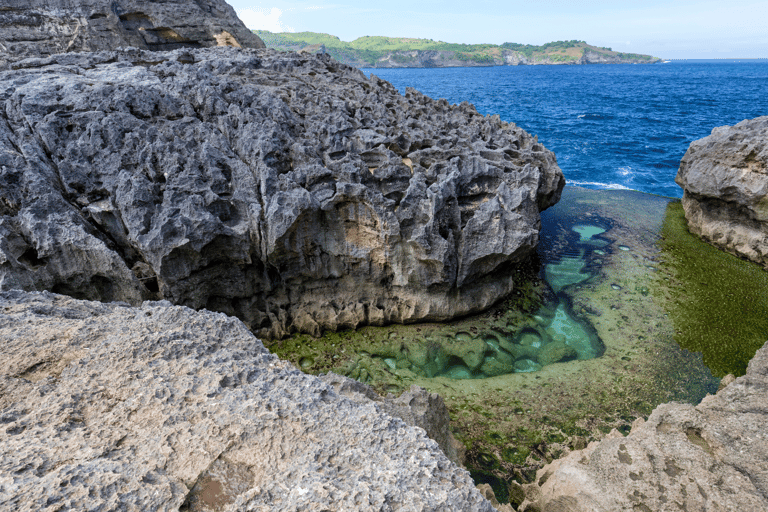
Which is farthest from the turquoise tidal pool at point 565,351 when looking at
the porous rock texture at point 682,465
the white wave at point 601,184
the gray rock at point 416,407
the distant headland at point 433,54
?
the distant headland at point 433,54

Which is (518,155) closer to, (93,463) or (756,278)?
(756,278)

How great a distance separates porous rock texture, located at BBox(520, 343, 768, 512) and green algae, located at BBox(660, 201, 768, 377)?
526 cm

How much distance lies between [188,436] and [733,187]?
16.9 m

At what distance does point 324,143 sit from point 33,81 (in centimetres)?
752

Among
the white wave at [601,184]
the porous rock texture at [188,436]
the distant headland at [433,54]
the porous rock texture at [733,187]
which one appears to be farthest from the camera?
the distant headland at [433,54]

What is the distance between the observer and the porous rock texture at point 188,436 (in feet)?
8.86

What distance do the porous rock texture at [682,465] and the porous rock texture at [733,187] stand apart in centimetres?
1070

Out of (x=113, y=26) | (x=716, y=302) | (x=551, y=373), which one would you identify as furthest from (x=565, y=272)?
(x=113, y=26)

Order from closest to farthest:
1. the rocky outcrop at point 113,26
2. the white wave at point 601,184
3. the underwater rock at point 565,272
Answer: the underwater rock at point 565,272
the rocky outcrop at point 113,26
the white wave at point 601,184

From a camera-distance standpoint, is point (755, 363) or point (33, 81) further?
point (33, 81)

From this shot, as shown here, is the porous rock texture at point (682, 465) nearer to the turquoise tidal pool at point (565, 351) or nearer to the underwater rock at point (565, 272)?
the turquoise tidal pool at point (565, 351)

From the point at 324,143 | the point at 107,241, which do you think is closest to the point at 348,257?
the point at 324,143

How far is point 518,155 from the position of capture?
477 inches

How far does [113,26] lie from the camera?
56.9 ft
